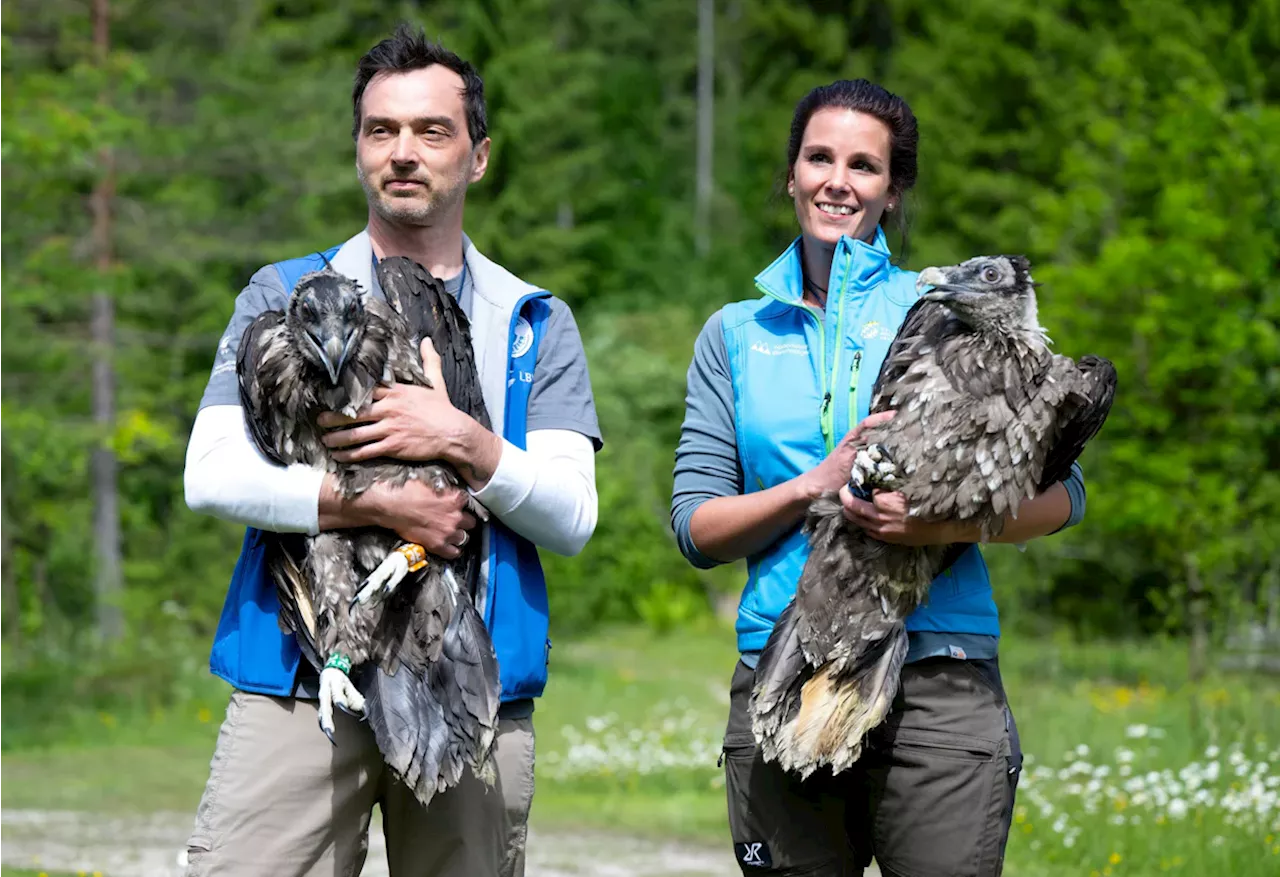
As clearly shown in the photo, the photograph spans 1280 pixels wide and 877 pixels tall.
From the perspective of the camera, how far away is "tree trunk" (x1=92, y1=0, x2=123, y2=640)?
1750 centimetres

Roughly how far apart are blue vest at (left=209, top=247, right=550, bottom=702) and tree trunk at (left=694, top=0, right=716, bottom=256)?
3511 cm

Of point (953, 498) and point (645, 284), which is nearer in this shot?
point (953, 498)

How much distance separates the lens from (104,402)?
696 inches

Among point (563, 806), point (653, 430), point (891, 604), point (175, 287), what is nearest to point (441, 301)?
point (891, 604)

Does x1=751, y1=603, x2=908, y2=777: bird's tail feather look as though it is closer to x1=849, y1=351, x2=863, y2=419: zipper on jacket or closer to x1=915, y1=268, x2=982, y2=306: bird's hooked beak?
x1=849, y1=351, x2=863, y2=419: zipper on jacket

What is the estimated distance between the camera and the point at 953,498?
3.34m

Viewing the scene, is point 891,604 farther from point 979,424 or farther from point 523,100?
point 523,100

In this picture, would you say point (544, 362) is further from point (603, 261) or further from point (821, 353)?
point (603, 261)

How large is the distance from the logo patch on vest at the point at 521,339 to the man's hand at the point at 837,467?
76 cm

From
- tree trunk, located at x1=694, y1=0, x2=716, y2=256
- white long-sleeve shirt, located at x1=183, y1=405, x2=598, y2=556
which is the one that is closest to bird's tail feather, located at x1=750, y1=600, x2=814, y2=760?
white long-sleeve shirt, located at x1=183, y1=405, x2=598, y2=556

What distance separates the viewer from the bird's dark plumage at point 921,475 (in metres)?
3.34

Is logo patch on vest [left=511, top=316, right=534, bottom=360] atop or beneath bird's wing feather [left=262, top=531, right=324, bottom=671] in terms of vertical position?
atop

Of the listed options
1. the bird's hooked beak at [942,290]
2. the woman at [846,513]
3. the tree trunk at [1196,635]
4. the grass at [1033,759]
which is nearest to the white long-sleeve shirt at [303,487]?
the woman at [846,513]

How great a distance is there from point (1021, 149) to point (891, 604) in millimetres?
28000
